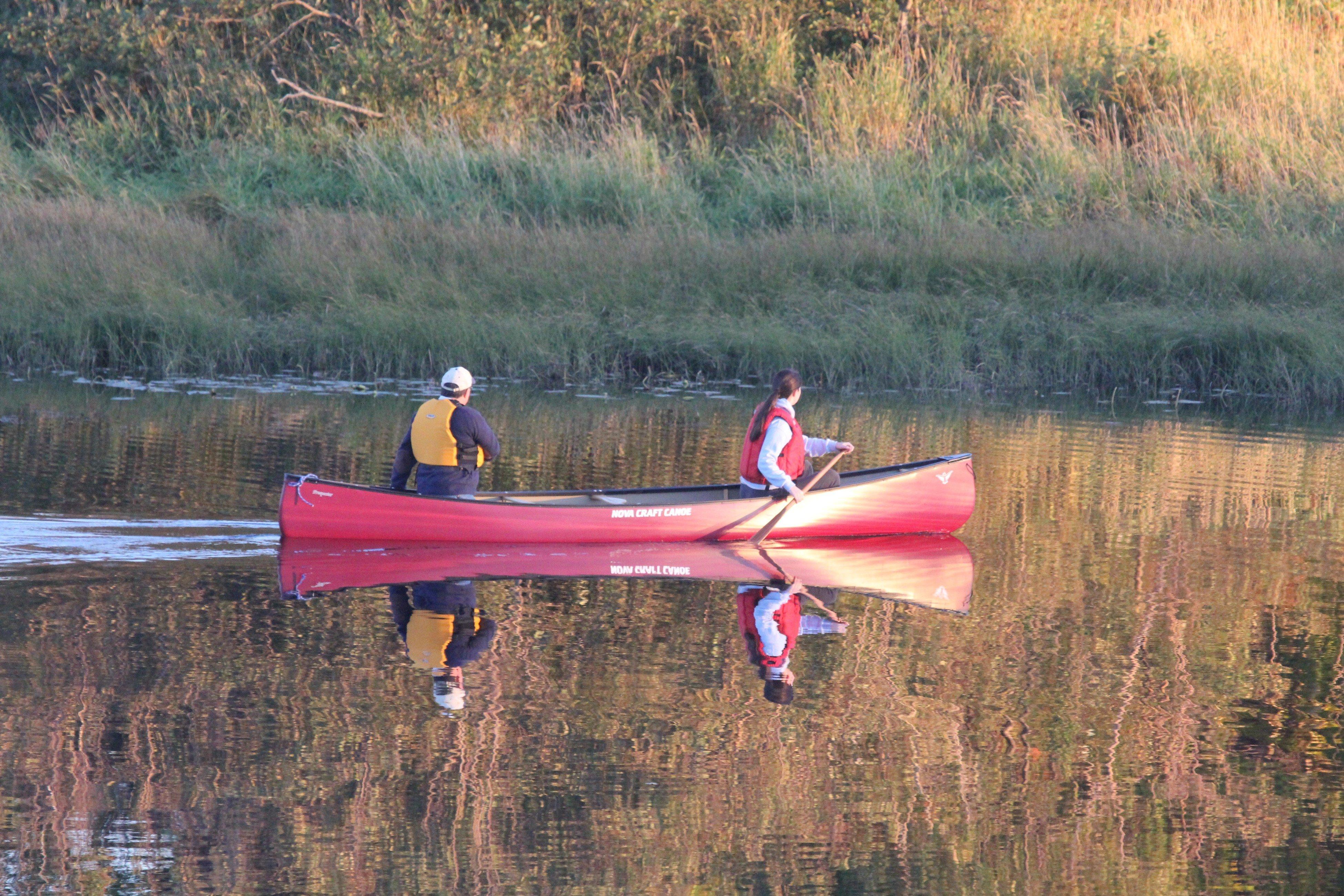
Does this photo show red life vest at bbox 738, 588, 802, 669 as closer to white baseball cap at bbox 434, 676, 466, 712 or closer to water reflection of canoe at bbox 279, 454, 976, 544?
water reflection of canoe at bbox 279, 454, 976, 544

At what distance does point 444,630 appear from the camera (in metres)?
7.32

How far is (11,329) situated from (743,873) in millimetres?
13862

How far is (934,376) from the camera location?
17.5 m

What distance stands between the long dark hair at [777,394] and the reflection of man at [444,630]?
2.05 meters

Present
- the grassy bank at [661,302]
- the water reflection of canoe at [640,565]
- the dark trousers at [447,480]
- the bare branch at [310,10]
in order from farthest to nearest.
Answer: the bare branch at [310,10] < the grassy bank at [661,302] < the dark trousers at [447,480] < the water reflection of canoe at [640,565]

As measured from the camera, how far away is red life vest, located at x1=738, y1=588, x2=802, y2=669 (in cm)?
705

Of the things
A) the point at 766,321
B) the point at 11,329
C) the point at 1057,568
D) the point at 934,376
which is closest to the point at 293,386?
the point at 11,329

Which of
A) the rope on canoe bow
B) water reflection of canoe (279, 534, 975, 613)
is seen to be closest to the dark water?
water reflection of canoe (279, 534, 975, 613)

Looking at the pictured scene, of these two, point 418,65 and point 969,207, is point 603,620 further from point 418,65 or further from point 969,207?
point 418,65

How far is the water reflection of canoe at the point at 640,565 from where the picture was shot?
852cm

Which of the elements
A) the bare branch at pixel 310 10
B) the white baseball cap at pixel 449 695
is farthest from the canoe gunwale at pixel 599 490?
the bare branch at pixel 310 10

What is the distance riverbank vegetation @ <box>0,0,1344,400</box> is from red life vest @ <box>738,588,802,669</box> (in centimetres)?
918

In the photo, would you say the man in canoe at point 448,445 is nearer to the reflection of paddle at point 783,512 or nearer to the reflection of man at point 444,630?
the reflection of man at point 444,630

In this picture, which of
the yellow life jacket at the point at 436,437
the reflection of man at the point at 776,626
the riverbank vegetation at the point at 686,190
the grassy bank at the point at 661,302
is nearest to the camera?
the reflection of man at the point at 776,626
